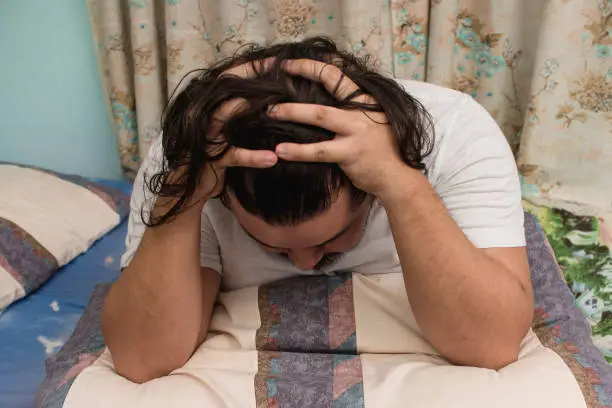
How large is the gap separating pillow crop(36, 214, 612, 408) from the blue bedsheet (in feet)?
0.59

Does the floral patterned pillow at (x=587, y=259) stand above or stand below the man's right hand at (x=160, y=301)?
below

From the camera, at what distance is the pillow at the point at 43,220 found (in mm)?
1450

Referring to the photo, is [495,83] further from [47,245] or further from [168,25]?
[47,245]

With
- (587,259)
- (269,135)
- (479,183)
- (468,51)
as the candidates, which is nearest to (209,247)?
(269,135)

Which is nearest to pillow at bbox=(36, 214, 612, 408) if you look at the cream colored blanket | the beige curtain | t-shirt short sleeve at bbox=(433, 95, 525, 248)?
the cream colored blanket

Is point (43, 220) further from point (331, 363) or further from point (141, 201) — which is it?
point (331, 363)

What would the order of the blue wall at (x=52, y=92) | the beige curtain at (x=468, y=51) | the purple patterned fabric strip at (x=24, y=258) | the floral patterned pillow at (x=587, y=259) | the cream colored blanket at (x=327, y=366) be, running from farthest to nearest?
the blue wall at (x=52, y=92) < the beige curtain at (x=468, y=51) < the purple patterned fabric strip at (x=24, y=258) < the floral patterned pillow at (x=587, y=259) < the cream colored blanket at (x=327, y=366)

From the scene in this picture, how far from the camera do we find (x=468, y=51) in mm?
1727

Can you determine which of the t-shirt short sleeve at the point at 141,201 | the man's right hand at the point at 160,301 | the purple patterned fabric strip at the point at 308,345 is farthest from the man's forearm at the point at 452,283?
the t-shirt short sleeve at the point at 141,201

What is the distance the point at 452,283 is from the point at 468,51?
108 cm

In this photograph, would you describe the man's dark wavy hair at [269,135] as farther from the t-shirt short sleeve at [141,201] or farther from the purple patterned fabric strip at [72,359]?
the purple patterned fabric strip at [72,359]

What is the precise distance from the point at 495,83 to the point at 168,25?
947 millimetres

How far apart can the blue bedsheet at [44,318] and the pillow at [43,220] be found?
27 mm

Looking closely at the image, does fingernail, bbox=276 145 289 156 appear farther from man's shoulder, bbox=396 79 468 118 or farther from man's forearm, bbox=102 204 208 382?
man's shoulder, bbox=396 79 468 118
